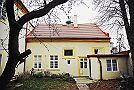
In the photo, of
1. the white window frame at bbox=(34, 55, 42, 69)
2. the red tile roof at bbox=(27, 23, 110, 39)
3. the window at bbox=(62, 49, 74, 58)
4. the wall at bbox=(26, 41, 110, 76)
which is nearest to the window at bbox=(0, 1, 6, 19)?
the wall at bbox=(26, 41, 110, 76)

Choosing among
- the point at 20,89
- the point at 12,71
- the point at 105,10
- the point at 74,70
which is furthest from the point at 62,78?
the point at 12,71

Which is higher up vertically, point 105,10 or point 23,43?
point 105,10

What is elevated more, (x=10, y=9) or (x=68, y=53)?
(x=10, y=9)

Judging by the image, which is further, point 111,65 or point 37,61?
point 37,61

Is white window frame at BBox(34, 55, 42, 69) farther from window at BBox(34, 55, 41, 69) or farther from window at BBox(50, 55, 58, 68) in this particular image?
window at BBox(50, 55, 58, 68)

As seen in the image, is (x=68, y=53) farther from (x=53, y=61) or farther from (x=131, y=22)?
(x=131, y=22)

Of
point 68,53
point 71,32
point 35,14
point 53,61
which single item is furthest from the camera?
point 71,32

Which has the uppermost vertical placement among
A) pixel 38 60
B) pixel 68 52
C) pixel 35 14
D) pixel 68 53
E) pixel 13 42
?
pixel 35 14

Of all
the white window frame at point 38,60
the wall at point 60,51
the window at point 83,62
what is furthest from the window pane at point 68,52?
the white window frame at point 38,60

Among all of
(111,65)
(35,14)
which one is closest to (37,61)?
(111,65)

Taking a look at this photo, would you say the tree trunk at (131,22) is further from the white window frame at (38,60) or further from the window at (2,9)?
the white window frame at (38,60)

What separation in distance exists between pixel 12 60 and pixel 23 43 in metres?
16.1

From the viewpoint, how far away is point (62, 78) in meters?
20.7

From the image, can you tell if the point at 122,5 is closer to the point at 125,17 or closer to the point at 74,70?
the point at 125,17
